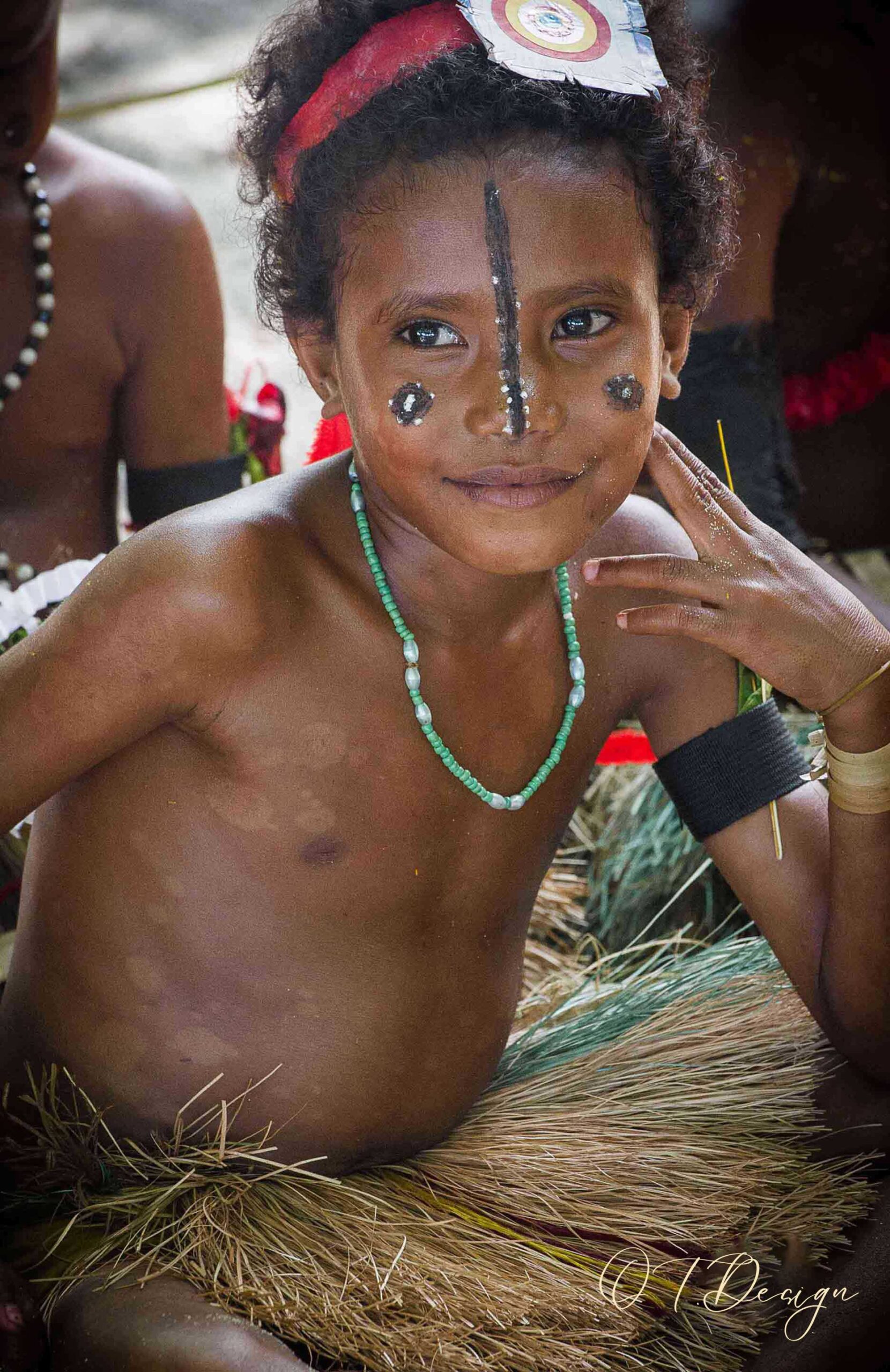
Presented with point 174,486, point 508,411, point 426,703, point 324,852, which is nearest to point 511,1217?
point 324,852

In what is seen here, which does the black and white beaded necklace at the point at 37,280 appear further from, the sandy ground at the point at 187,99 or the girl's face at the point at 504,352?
the sandy ground at the point at 187,99

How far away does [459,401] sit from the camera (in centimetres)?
141

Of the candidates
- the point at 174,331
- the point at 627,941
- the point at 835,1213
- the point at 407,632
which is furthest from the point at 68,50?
the point at 835,1213

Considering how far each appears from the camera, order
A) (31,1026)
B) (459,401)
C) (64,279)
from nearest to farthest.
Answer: (459,401), (31,1026), (64,279)

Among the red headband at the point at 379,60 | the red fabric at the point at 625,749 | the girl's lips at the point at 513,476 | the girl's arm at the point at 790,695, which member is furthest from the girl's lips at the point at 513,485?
the red fabric at the point at 625,749

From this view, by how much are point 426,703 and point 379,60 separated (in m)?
0.64

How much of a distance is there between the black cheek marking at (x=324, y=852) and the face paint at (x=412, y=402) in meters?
0.43

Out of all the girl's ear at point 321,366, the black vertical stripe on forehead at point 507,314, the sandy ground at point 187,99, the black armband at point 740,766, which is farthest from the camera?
the sandy ground at point 187,99

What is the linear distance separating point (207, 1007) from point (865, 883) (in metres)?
0.72

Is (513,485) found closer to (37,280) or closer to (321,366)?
(321,366)

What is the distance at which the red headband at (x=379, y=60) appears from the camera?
1.43 metres

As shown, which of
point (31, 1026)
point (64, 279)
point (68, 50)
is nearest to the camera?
point (31, 1026)

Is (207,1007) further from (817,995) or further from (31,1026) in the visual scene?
(817,995)

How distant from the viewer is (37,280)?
2.45 m
